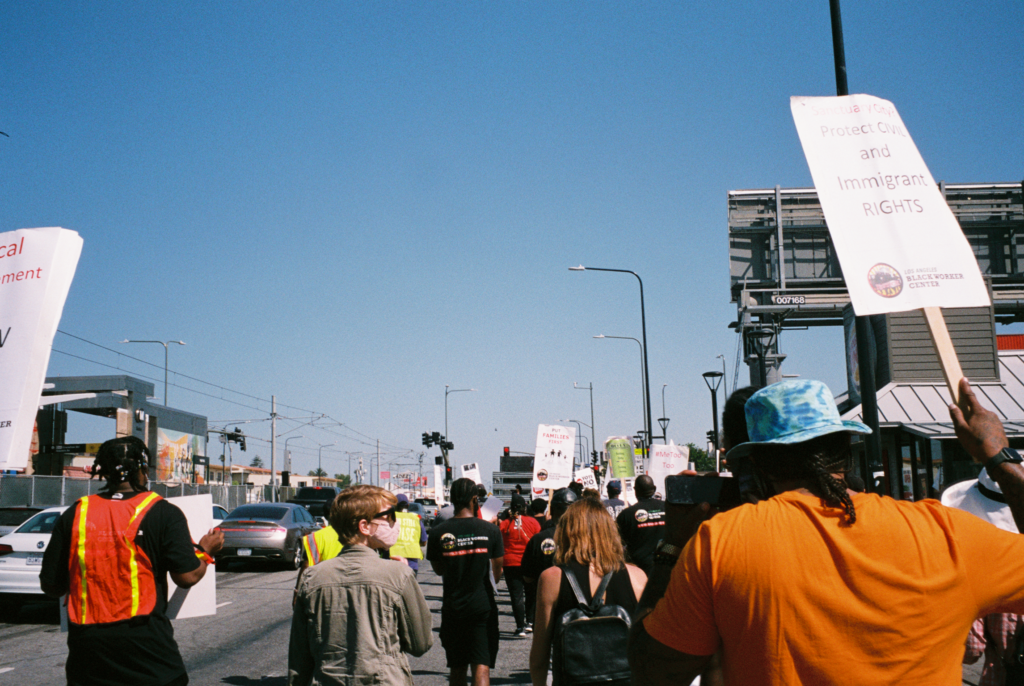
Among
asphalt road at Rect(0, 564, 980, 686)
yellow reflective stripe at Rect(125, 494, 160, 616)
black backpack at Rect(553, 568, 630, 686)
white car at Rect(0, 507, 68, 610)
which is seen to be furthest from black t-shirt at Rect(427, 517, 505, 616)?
white car at Rect(0, 507, 68, 610)

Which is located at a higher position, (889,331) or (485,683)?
(889,331)

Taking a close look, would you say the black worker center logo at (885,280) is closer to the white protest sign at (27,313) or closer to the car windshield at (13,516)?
the white protest sign at (27,313)

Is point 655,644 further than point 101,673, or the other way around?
point 101,673

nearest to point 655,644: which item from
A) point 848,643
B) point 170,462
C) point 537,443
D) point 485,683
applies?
point 848,643

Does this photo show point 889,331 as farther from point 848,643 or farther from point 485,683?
point 848,643

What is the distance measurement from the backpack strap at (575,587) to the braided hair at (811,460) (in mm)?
2269

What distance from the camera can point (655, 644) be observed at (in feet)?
6.71

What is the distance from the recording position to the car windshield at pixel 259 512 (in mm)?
19219

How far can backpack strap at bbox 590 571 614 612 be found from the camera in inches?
167

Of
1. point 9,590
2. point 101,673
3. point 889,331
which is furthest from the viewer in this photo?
point 889,331

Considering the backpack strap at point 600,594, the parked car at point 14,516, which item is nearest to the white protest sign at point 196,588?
the backpack strap at point 600,594

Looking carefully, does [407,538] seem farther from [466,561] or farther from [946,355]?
[946,355]

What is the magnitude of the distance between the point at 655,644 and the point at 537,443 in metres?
18.5

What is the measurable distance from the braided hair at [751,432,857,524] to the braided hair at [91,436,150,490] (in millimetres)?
2793
